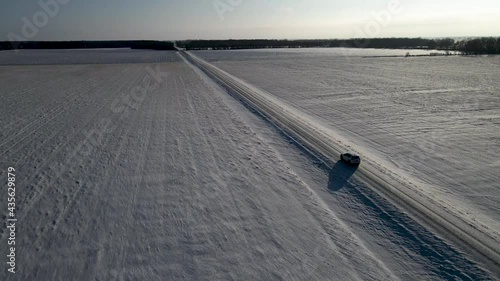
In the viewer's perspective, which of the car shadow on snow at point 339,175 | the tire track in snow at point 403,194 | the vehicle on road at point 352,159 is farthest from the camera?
the vehicle on road at point 352,159

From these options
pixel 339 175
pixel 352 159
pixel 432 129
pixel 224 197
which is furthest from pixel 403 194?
pixel 432 129

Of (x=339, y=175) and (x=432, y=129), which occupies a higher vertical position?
(x=432, y=129)

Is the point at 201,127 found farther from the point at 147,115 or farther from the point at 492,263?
the point at 492,263

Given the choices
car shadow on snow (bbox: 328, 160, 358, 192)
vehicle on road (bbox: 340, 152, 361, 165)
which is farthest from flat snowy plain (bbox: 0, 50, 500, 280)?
vehicle on road (bbox: 340, 152, 361, 165)

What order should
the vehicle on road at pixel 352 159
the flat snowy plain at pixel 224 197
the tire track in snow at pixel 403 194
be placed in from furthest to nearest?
the vehicle on road at pixel 352 159 → the tire track in snow at pixel 403 194 → the flat snowy plain at pixel 224 197

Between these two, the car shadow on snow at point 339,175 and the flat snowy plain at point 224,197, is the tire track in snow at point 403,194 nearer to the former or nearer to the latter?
the car shadow on snow at point 339,175

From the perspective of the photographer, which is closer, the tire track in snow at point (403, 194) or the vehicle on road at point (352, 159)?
the tire track in snow at point (403, 194)

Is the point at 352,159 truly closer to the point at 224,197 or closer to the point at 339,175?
the point at 339,175

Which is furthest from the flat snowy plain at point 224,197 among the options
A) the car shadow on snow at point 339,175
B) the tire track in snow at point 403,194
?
the tire track in snow at point 403,194
